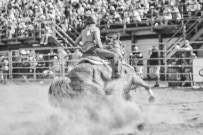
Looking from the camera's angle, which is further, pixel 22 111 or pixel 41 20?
pixel 41 20

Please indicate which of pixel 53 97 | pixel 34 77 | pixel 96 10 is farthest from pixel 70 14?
pixel 53 97

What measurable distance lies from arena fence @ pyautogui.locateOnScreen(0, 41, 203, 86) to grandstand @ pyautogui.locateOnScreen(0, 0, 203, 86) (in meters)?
0.20

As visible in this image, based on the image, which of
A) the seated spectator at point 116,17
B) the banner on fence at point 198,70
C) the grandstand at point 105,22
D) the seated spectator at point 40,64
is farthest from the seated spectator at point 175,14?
the seated spectator at point 40,64

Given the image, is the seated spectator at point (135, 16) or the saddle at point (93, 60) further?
the seated spectator at point (135, 16)

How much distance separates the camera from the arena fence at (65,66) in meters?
13.4

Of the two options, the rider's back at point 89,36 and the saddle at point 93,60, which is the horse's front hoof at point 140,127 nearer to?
the saddle at point 93,60

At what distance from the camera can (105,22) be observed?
1975 cm

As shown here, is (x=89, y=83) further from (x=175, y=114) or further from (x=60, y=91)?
(x=175, y=114)

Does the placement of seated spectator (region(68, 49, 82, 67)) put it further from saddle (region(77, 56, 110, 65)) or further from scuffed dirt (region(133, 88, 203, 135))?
saddle (region(77, 56, 110, 65))

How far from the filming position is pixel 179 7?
647 inches

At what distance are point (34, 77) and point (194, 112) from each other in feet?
28.9

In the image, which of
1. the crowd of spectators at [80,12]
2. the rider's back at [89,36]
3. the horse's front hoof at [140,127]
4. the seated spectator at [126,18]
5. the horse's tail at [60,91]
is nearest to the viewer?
the horse's front hoof at [140,127]

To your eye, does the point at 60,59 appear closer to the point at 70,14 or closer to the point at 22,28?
the point at 70,14

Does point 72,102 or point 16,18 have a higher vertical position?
point 16,18
